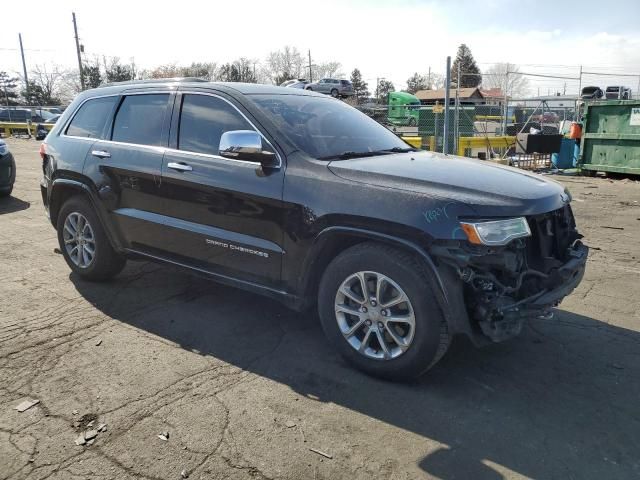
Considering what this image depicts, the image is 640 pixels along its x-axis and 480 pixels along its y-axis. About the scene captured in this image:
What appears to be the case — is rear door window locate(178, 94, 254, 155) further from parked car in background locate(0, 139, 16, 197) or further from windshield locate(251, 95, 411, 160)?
parked car in background locate(0, 139, 16, 197)

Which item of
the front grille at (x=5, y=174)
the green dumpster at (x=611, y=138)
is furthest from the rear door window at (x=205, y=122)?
the green dumpster at (x=611, y=138)

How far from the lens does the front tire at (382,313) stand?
9.95 feet

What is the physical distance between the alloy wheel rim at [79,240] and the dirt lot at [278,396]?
0.34 metres

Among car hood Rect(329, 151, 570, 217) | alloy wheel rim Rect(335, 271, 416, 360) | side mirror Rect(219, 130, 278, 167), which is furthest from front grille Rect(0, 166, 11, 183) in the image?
Answer: alloy wheel rim Rect(335, 271, 416, 360)

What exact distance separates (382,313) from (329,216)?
27.3 inches

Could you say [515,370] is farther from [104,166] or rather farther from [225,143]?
[104,166]

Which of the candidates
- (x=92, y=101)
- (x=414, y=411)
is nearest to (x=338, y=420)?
(x=414, y=411)

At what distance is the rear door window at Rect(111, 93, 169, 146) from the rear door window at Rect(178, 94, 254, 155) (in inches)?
11.0

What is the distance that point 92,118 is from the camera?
A: 16.4ft

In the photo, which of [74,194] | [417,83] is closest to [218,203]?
[74,194]

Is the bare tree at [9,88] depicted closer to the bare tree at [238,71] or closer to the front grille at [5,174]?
the bare tree at [238,71]

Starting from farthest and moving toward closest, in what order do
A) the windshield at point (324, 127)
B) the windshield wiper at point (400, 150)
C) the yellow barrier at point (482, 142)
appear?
the yellow barrier at point (482, 142), the windshield wiper at point (400, 150), the windshield at point (324, 127)

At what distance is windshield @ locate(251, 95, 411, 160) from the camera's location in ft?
12.3

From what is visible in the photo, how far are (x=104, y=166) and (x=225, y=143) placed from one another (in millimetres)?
1713
